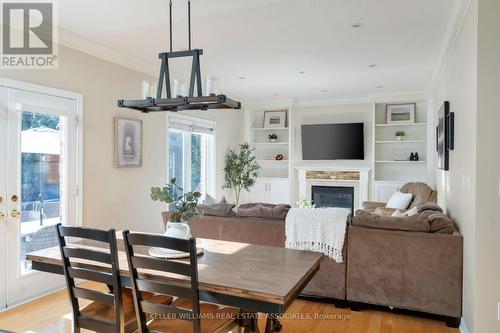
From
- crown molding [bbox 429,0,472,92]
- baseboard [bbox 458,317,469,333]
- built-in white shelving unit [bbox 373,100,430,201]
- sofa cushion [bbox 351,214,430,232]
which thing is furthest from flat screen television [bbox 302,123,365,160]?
baseboard [bbox 458,317,469,333]

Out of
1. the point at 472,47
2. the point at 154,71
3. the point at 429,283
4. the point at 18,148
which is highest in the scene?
the point at 154,71

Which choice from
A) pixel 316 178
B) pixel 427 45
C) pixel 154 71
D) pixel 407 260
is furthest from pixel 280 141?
pixel 407 260

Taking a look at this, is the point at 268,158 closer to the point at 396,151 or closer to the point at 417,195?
the point at 396,151

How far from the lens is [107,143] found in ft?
14.6

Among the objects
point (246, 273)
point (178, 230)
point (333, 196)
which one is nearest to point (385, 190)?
point (333, 196)

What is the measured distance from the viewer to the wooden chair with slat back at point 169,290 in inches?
70.6

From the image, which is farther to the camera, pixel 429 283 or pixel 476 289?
pixel 429 283

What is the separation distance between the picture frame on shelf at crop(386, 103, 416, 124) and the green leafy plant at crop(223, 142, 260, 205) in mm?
2892

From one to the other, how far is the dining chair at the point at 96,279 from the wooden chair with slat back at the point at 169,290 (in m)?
0.11

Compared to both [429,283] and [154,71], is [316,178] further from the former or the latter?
[429,283]

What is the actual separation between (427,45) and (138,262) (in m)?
3.93

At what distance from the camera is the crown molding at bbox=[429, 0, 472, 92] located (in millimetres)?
2987

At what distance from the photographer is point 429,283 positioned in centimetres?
311

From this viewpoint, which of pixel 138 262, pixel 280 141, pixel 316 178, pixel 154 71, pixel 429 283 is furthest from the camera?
pixel 280 141
